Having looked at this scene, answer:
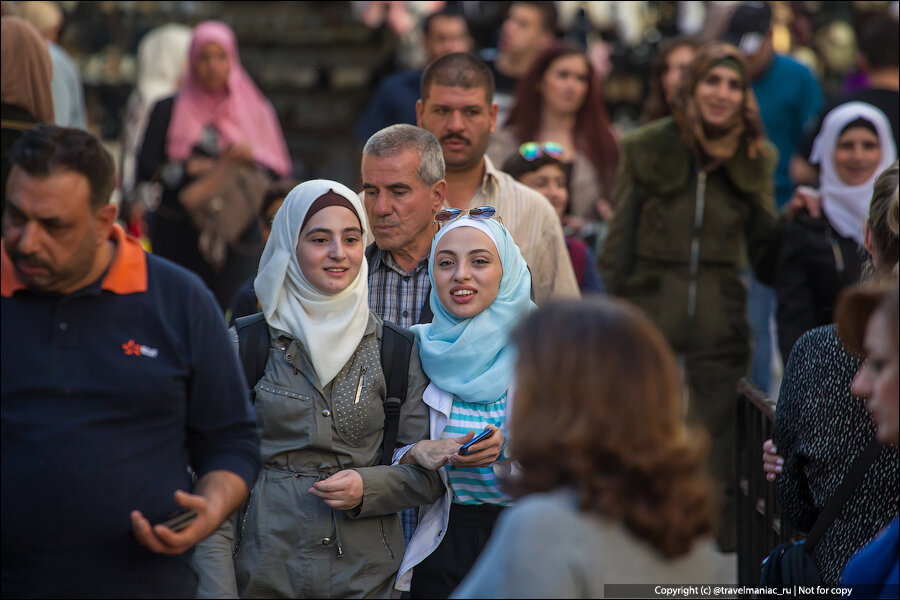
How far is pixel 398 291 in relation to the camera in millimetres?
4570

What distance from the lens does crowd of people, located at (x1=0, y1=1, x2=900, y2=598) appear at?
7.73ft

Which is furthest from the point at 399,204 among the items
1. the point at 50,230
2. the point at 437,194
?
the point at 50,230

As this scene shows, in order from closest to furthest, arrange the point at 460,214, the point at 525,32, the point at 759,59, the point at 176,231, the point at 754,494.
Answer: the point at 460,214 → the point at 754,494 → the point at 759,59 → the point at 176,231 → the point at 525,32

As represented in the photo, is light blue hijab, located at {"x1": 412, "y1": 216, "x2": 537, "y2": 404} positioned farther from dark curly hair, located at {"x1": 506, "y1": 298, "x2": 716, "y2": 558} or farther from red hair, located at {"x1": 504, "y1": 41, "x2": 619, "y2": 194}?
red hair, located at {"x1": 504, "y1": 41, "x2": 619, "y2": 194}

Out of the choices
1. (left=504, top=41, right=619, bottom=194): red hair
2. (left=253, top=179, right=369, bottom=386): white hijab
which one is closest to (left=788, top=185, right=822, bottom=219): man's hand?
(left=504, top=41, right=619, bottom=194): red hair

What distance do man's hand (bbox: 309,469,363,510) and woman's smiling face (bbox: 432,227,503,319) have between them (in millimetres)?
728

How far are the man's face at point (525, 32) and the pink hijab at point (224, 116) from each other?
5.86 ft

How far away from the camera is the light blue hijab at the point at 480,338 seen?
391cm

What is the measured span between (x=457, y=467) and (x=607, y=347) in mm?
1523

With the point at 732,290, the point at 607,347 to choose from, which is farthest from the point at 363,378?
the point at 732,290

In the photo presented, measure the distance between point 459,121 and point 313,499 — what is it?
2.19 meters

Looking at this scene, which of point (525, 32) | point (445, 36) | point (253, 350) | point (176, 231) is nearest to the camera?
point (253, 350)

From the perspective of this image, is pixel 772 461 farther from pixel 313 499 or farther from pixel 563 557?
pixel 563 557

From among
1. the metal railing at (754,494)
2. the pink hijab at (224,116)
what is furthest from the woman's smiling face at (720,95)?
the pink hijab at (224,116)
